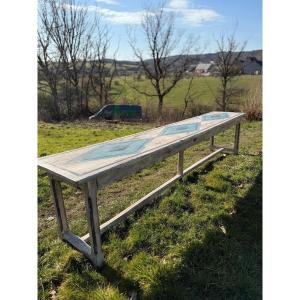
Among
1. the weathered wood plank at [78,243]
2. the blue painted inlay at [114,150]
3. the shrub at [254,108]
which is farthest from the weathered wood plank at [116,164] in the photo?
the shrub at [254,108]

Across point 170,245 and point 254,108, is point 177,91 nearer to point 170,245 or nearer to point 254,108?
point 254,108

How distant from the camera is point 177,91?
21188mm

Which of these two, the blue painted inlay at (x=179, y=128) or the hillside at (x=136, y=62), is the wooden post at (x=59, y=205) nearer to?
the blue painted inlay at (x=179, y=128)

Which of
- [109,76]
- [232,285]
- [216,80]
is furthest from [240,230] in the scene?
[216,80]

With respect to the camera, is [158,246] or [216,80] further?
[216,80]

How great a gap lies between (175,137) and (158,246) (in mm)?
1076

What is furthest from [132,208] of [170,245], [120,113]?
[120,113]

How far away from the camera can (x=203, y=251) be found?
2318mm

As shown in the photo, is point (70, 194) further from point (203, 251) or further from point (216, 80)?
point (216, 80)

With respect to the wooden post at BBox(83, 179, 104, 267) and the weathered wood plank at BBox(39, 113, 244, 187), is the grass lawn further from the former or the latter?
the weathered wood plank at BBox(39, 113, 244, 187)

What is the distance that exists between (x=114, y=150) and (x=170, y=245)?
93cm

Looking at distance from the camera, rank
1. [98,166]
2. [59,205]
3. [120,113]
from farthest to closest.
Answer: [120,113], [59,205], [98,166]

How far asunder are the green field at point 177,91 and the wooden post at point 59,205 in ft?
44.3

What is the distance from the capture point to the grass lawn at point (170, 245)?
6.45ft
